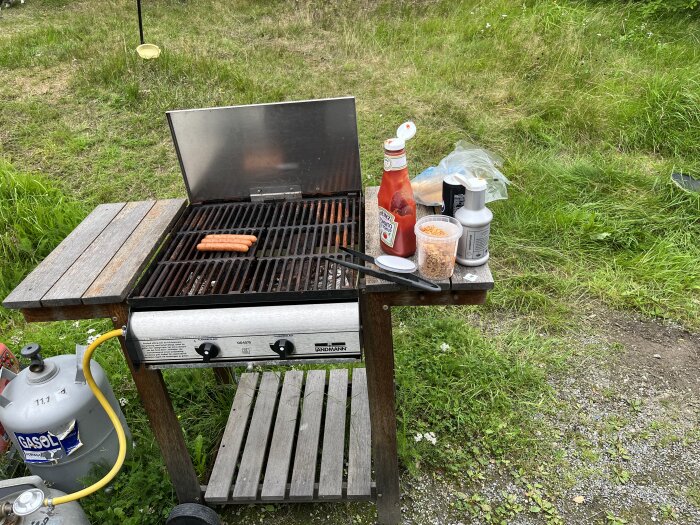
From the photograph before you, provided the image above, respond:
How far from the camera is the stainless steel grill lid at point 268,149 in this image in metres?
1.97

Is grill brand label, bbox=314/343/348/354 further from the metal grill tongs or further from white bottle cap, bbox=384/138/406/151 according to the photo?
white bottle cap, bbox=384/138/406/151

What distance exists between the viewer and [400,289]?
151 centimetres

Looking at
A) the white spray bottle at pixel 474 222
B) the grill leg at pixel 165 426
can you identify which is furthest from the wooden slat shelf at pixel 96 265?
the white spray bottle at pixel 474 222

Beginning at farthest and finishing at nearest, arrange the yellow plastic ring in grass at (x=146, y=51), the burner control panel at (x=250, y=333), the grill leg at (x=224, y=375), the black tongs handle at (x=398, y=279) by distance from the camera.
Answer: the yellow plastic ring in grass at (x=146, y=51)
the grill leg at (x=224, y=375)
the burner control panel at (x=250, y=333)
the black tongs handle at (x=398, y=279)

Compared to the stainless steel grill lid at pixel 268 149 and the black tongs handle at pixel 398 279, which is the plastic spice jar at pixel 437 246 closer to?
the black tongs handle at pixel 398 279

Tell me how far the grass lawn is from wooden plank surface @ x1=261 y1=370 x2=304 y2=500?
0.63 ft

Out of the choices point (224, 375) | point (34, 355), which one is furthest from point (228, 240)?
point (224, 375)

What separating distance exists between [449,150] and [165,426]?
148 inches

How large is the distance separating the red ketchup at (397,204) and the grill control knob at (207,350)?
0.65 meters

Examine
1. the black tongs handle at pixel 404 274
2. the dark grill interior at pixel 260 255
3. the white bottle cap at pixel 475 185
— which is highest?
the white bottle cap at pixel 475 185

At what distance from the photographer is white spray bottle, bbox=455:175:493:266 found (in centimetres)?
146

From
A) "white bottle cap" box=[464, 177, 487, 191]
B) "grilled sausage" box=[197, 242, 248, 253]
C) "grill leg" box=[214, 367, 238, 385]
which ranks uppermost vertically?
"white bottle cap" box=[464, 177, 487, 191]

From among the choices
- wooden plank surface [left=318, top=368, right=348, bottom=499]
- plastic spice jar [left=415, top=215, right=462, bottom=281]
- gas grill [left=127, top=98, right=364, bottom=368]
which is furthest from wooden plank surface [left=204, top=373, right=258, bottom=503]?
plastic spice jar [left=415, top=215, right=462, bottom=281]

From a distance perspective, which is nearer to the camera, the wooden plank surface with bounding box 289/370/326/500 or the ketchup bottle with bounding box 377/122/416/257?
the ketchup bottle with bounding box 377/122/416/257
